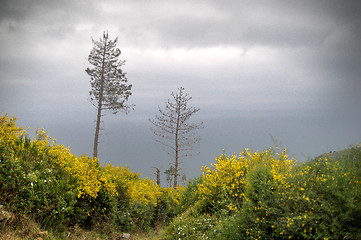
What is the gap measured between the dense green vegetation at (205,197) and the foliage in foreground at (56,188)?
2 centimetres

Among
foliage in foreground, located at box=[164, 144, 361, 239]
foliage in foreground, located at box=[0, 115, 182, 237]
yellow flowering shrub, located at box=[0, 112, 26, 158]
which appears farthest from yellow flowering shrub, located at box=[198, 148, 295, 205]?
yellow flowering shrub, located at box=[0, 112, 26, 158]

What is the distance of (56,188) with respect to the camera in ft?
23.2

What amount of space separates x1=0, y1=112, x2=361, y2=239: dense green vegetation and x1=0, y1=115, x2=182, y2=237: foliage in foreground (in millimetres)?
24

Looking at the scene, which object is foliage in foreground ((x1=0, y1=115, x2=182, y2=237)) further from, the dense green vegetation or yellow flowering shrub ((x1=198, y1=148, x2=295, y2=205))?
yellow flowering shrub ((x1=198, y1=148, x2=295, y2=205))

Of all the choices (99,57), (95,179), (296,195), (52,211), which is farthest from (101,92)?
(296,195)

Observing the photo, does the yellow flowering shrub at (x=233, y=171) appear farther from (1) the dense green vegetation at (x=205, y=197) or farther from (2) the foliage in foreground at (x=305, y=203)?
(2) the foliage in foreground at (x=305, y=203)

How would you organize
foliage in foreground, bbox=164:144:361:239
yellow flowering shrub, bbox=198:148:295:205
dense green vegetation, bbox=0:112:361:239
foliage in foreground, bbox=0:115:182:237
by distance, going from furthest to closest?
yellow flowering shrub, bbox=198:148:295:205 → foliage in foreground, bbox=0:115:182:237 → dense green vegetation, bbox=0:112:361:239 → foliage in foreground, bbox=164:144:361:239

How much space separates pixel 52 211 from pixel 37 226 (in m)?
0.46

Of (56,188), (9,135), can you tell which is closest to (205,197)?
(56,188)

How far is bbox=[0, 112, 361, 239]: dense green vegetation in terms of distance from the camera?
4676mm

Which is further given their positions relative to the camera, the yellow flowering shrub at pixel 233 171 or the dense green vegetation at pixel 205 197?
the yellow flowering shrub at pixel 233 171

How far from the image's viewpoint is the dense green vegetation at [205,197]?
4.68m

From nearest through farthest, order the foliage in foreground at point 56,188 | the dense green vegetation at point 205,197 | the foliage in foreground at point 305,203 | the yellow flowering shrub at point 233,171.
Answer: the foliage in foreground at point 305,203, the dense green vegetation at point 205,197, the foliage in foreground at point 56,188, the yellow flowering shrub at point 233,171

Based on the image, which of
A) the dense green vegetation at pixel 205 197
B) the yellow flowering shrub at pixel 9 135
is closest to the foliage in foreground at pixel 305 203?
the dense green vegetation at pixel 205 197
